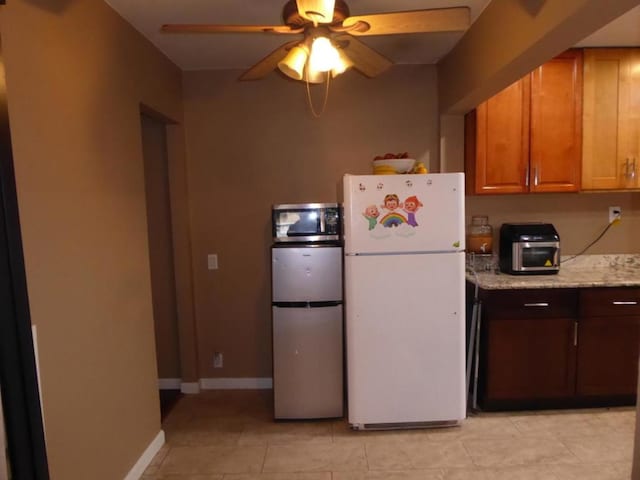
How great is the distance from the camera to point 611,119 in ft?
9.39

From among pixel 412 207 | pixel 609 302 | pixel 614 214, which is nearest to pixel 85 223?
pixel 412 207

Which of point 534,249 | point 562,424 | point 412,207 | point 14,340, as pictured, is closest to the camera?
point 14,340

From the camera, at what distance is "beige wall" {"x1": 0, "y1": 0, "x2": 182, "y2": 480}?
4.93 feet

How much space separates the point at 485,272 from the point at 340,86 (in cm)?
181

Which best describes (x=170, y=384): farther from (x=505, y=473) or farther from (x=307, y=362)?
(x=505, y=473)

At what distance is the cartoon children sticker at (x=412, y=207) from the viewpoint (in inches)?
96.6

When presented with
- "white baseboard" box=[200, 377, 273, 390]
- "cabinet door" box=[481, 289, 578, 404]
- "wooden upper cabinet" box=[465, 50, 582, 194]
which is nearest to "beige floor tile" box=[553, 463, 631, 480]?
"cabinet door" box=[481, 289, 578, 404]

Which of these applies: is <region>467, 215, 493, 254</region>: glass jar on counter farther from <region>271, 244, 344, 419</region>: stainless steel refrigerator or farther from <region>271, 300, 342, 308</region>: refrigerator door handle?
<region>271, 300, 342, 308</region>: refrigerator door handle

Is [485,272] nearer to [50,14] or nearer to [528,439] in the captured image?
[528,439]

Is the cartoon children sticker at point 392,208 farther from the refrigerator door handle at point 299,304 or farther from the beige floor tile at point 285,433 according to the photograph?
the beige floor tile at point 285,433

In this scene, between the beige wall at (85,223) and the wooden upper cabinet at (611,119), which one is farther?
the wooden upper cabinet at (611,119)

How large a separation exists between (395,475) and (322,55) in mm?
2143

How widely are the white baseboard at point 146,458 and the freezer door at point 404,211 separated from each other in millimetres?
1681

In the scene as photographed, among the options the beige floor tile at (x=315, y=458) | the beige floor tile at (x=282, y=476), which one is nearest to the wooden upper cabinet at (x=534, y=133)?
the beige floor tile at (x=315, y=458)
